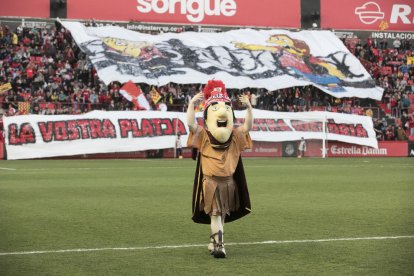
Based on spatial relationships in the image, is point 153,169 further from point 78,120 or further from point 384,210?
point 384,210

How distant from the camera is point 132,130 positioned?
37125mm

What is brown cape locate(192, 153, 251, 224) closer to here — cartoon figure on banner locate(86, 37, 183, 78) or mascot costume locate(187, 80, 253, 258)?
mascot costume locate(187, 80, 253, 258)

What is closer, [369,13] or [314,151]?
[314,151]

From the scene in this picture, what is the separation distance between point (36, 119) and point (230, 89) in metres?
11.2

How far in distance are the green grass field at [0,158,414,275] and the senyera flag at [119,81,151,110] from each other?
17.3 metres

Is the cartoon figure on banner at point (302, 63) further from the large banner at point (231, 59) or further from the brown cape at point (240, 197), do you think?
the brown cape at point (240, 197)

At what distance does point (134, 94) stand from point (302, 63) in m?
10.7

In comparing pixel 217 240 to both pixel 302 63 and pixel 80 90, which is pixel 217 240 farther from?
pixel 302 63

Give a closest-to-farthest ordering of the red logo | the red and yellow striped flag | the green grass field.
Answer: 1. the green grass field
2. the red and yellow striped flag
3. the red logo

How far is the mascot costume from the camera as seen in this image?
29.5 ft

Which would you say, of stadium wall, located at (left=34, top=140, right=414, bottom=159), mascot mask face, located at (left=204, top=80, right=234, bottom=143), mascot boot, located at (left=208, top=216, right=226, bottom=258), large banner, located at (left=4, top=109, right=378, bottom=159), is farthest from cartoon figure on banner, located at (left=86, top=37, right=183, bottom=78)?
mascot boot, located at (left=208, top=216, right=226, bottom=258)

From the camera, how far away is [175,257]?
8766 mm

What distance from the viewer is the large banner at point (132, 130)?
35.4 metres

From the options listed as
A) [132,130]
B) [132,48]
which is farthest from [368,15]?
[132,130]
